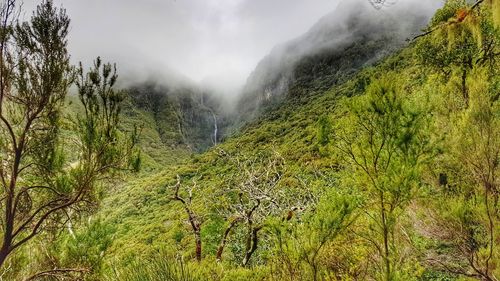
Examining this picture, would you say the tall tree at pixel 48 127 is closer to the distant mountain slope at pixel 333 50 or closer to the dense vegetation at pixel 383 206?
the dense vegetation at pixel 383 206

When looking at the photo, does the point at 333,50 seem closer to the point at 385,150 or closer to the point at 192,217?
the point at 192,217

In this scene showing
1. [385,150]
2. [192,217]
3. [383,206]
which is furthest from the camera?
[192,217]

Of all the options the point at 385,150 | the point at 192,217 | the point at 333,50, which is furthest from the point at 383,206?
the point at 333,50

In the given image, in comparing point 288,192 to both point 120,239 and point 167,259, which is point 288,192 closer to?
point 167,259

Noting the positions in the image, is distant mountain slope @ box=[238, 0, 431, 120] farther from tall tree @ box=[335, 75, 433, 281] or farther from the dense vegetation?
tall tree @ box=[335, 75, 433, 281]

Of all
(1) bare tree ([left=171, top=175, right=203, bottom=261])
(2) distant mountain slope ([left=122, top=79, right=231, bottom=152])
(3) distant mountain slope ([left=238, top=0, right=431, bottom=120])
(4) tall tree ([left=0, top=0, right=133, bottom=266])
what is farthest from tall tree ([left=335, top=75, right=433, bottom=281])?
(2) distant mountain slope ([left=122, top=79, right=231, bottom=152])

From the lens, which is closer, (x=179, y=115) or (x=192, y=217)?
(x=192, y=217)

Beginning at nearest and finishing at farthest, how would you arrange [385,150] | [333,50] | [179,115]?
[385,150]
[333,50]
[179,115]

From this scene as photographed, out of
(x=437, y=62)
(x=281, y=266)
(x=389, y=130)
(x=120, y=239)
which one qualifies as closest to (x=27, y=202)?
(x=281, y=266)

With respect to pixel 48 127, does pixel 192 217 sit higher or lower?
lower

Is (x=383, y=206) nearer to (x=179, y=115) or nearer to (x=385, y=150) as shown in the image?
(x=385, y=150)

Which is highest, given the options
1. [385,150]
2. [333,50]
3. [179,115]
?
[333,50]

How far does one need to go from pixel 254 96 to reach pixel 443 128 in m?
144

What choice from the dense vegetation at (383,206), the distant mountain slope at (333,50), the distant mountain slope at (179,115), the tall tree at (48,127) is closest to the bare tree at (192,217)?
the dense vegetation at (383,206)
